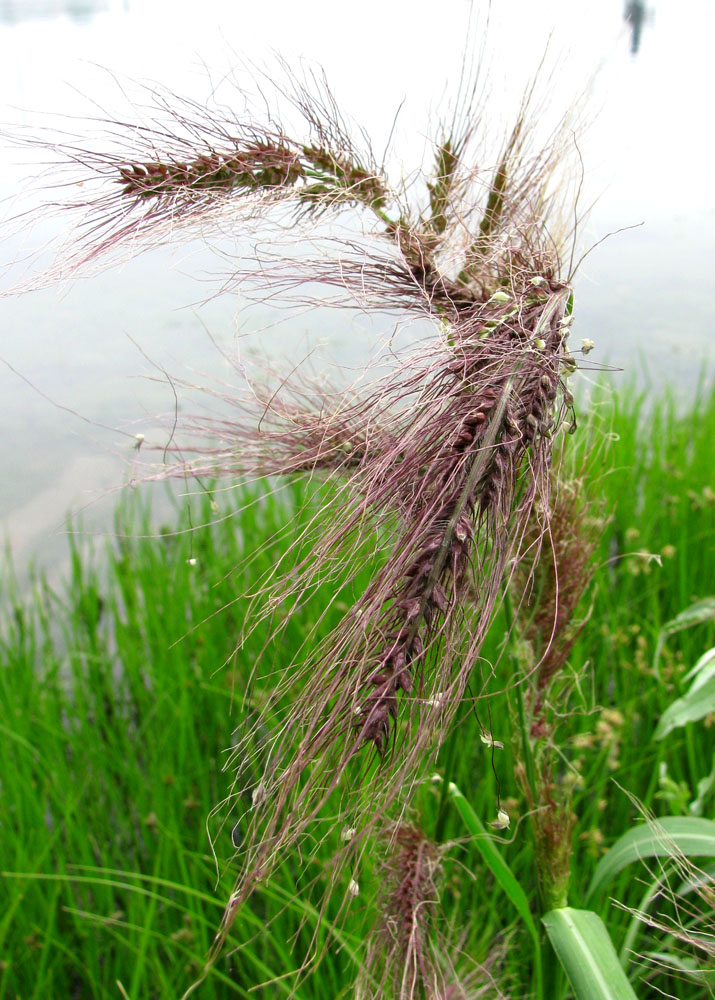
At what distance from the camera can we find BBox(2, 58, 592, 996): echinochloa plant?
503mm

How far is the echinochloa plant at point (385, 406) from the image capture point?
50 cm

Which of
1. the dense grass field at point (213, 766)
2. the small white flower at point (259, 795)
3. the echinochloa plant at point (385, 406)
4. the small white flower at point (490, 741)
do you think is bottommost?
the dense grass field at point (213, 766)

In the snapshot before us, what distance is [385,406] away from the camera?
587 millimetres

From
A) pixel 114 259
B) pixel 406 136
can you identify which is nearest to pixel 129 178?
pixel 114 259

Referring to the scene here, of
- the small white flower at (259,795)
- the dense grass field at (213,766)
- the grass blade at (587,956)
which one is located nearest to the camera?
the small white flower at (259,795)

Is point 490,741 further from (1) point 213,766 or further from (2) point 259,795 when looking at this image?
(1) point 213,766

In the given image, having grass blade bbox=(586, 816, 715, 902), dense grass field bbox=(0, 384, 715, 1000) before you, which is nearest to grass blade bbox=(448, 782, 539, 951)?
dense grass field bbox=(0, 384, 715, 1000)

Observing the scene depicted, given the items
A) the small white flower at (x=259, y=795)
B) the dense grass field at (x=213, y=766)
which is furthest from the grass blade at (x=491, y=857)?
the small white flower at (x=259, y=795)

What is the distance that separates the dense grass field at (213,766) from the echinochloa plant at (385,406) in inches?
9.4

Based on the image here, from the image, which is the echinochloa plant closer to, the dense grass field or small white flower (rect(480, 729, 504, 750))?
small white flower (rect(480, 729, 504, 750))

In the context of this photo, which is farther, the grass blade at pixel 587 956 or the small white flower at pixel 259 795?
the grass blade at pixel 587 956

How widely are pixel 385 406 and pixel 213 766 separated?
1.12 meters

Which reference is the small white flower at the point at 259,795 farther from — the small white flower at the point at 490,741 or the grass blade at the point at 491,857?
the grass blade at the point at 491,857

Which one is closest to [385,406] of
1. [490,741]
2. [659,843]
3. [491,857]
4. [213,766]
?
[490,741]
